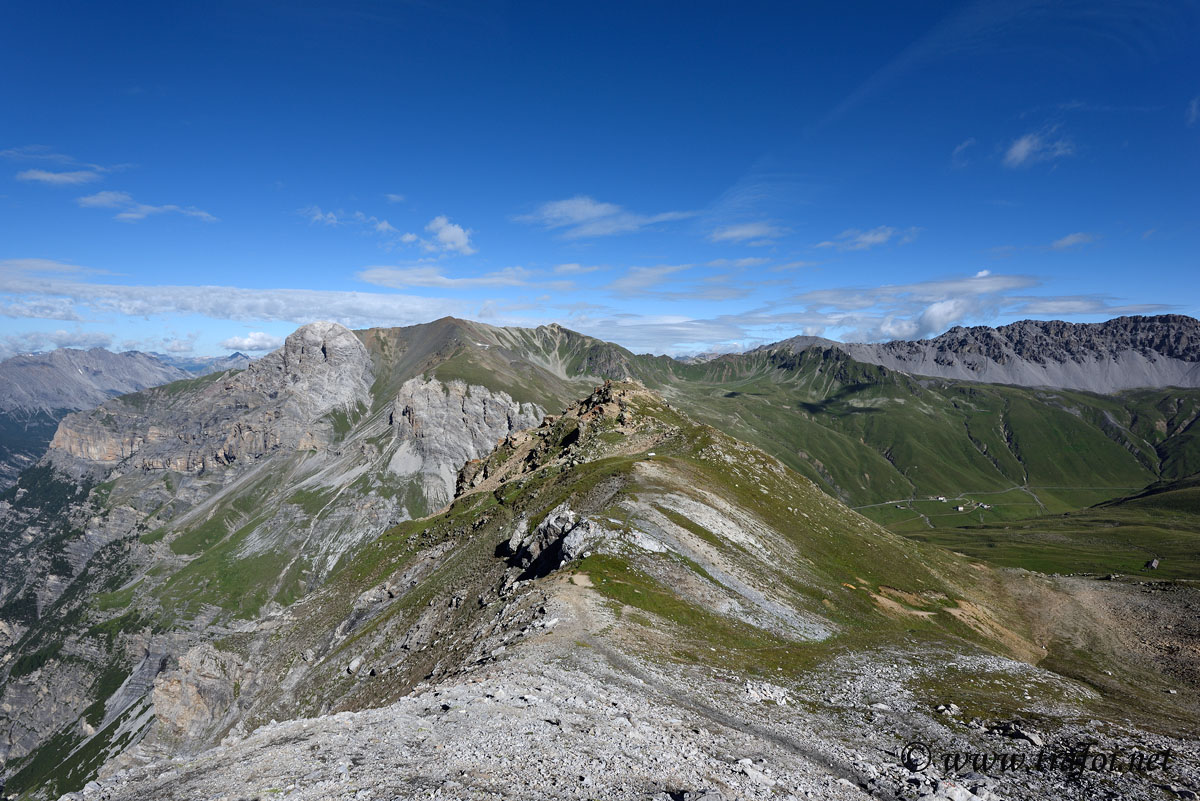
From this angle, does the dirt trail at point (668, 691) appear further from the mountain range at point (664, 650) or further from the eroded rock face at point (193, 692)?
the eroded rock face at point (193, 692)

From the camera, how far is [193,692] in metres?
128

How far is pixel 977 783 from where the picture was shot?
66.7 feet

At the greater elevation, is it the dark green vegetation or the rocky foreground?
the rocky foreground

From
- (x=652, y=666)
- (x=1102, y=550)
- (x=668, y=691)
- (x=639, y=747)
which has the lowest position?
(x=1102, y=550)

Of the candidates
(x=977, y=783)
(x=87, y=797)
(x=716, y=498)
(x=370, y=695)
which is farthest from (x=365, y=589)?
(x=977, y=783)

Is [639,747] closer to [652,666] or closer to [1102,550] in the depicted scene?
[652,666]

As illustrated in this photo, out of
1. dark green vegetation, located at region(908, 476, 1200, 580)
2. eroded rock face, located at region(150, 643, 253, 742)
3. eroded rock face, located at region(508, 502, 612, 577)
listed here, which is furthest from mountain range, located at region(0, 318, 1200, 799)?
dark green vegetation, located at region(908, 476, 1200, 580)

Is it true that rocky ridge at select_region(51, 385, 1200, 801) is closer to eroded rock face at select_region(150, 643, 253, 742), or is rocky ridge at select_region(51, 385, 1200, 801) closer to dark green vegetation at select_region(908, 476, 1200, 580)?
eroded rock face at select_region(150, 643, 253, 742)

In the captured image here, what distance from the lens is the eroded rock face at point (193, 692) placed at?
5030 inches

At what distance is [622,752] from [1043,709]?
86.6 ft

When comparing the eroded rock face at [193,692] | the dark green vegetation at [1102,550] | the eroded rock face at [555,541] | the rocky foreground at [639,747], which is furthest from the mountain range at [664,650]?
the dark green vegetation at [1102,550]

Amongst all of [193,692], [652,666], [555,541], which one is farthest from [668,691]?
[193,692]

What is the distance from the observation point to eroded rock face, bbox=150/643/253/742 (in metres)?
128

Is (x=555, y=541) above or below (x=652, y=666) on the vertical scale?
above
